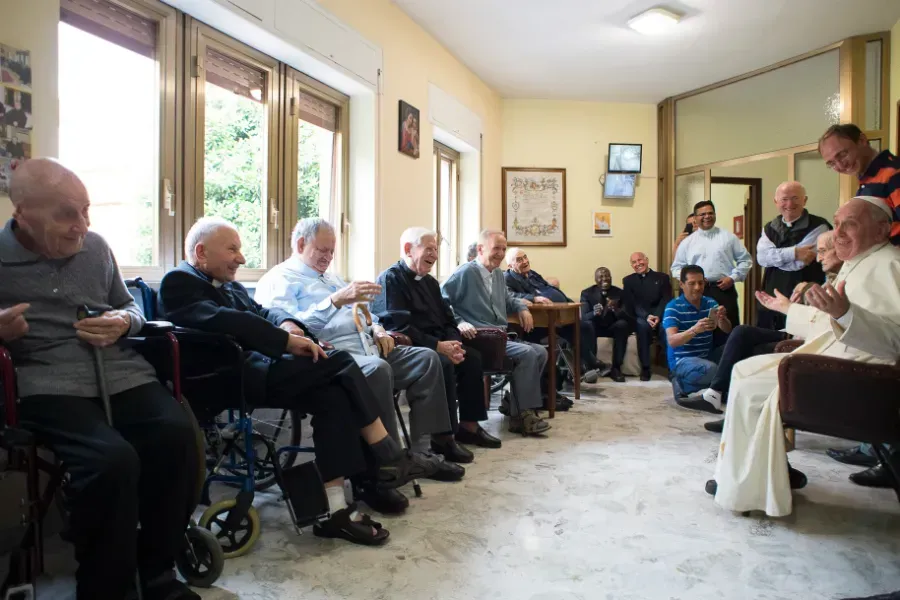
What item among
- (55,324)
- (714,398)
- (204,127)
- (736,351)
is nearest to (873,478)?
(714,398)

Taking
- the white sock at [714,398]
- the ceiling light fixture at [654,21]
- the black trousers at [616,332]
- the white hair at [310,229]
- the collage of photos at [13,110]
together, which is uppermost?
the ceiling light fixture at [654,21]

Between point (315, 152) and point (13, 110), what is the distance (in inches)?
87.3

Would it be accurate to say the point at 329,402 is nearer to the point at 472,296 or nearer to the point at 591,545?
the point at 591,545

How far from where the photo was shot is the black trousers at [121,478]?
148cm

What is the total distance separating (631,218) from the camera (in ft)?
23.8

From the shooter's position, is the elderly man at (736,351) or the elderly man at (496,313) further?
the elderly man at (496,313)

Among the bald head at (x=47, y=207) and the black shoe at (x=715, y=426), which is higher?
the bald head at (x=47, y=207)

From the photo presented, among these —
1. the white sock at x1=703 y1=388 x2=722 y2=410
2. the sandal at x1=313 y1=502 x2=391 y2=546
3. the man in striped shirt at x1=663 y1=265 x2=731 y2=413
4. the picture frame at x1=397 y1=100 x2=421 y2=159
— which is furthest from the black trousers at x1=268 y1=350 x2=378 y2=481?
the picture frame at x1=397 y1=100 x2=421 y2=159

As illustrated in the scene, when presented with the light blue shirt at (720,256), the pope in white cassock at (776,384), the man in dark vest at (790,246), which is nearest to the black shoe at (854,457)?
the pope in white cassock at (776,384)

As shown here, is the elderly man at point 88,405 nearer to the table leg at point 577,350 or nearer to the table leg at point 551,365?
the table leg at point 551,365

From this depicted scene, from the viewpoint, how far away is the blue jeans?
3.97 meters

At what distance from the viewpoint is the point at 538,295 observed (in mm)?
5246

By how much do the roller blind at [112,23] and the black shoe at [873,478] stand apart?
11.9 feet

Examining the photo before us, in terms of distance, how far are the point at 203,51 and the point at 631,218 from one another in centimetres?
526
